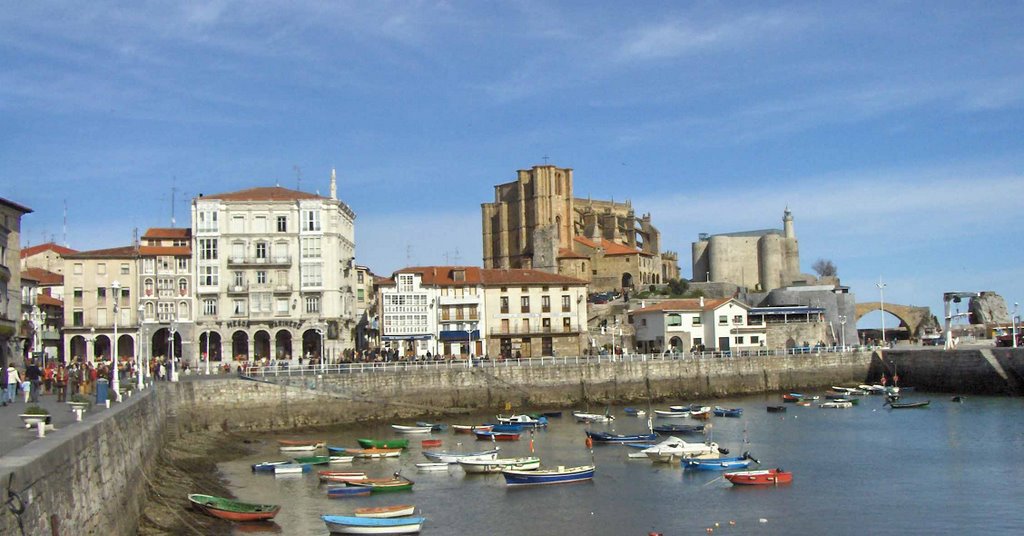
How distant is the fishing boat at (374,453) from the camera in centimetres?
4566

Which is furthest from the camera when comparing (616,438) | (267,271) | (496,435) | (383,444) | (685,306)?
(685,306)

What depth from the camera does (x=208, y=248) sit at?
250 feet

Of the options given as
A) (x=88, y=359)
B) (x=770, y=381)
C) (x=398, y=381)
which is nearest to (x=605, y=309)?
(x=770, y=381)

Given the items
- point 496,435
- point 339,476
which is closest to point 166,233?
point 496,435

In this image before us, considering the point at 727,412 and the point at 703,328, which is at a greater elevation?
the point at 703,328

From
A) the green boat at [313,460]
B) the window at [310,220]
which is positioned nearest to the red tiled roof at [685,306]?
the window at [310,220]

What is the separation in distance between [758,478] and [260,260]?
4868 cm

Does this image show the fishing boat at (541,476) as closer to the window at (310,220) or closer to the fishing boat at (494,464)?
the fishing boat at (494,464)

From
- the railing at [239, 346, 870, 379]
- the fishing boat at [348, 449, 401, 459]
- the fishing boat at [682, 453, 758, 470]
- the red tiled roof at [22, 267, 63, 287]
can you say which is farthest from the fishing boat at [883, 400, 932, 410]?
the red tiled roof at [22, 267, 63, 287]

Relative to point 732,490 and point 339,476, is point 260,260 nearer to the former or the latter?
point 339,476

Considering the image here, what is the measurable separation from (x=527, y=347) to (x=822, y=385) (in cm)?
2644

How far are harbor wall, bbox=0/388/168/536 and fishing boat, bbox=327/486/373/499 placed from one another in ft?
23.6

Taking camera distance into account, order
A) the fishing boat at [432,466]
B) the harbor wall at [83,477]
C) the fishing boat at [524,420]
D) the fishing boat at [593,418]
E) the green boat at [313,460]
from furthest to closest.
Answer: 1. the fishing boat at [593,418]
2. the fishing boat at [524,420]
3. the green boat at [313,460]
4. the fishing boat at [432,466]
5. the harbor wall at [83,477]

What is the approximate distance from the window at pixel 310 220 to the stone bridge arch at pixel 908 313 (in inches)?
2925
